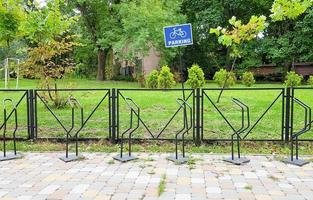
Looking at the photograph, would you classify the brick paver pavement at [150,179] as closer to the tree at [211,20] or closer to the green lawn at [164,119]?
the green lawn at [164,119]

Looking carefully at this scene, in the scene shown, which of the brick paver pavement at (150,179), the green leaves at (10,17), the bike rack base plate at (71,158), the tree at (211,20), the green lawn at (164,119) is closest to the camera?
the brick paver pavement at (150,179)

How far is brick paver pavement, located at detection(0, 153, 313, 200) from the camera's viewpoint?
3.81 metres

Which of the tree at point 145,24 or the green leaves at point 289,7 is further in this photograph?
the tree at point 145,24

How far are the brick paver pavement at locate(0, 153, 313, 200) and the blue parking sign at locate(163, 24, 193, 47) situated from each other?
6.63ft

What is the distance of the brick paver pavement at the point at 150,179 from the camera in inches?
150

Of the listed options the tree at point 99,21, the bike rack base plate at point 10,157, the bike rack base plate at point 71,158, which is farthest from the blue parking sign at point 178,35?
the tree at point 99,21

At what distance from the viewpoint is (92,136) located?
6340 mm

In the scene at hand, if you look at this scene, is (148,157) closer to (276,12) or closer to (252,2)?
(276,12)

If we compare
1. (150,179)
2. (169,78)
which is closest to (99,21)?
(169,78)

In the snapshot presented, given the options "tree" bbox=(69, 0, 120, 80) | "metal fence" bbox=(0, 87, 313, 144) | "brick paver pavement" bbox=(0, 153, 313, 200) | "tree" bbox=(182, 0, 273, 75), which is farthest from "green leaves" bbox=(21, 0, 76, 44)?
"tree" bbox=(182, 0, 273, 75)

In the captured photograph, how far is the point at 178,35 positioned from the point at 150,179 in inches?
113

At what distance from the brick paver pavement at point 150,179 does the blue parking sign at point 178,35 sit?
2021 mm

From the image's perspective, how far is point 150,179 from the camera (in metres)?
4.31

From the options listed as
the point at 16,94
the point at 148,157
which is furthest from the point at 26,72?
the point at 148,157
